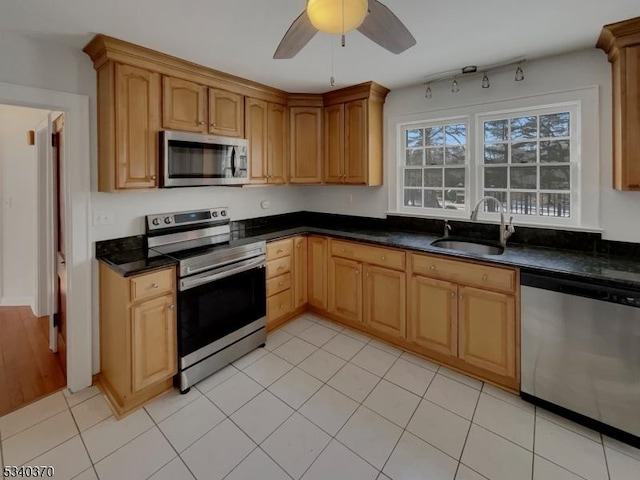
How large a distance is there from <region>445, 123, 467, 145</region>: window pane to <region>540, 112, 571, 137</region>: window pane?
0.59 m

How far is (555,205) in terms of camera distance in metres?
2.65

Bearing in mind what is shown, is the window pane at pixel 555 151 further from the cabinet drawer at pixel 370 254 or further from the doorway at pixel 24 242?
the doorway at pixel 24 242

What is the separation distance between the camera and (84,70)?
227 cm

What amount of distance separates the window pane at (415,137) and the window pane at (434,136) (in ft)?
0.17

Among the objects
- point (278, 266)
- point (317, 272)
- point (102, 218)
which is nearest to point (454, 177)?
point (317, 272)

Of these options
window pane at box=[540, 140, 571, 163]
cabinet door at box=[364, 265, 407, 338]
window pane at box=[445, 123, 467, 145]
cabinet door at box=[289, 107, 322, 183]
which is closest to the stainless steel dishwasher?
cabinet door at box=[364, 265, 407, 338]

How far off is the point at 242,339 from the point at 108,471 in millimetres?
1199

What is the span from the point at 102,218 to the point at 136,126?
710 millimetres

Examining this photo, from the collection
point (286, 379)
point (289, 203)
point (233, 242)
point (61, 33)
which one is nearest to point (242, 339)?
point (286, 379)

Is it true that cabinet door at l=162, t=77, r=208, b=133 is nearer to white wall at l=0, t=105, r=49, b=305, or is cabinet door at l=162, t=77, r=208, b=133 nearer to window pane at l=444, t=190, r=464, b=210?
white wall at l=0, t=105, r=49, b=305

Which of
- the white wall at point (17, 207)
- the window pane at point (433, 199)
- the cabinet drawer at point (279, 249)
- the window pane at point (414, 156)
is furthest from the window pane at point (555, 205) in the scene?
the white wall at point (17, 207)

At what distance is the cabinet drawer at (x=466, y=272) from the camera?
88.2 inches

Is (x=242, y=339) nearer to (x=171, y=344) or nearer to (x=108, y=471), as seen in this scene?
(x=171, y=344)

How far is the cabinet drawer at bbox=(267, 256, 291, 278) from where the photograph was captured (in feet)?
10.2
